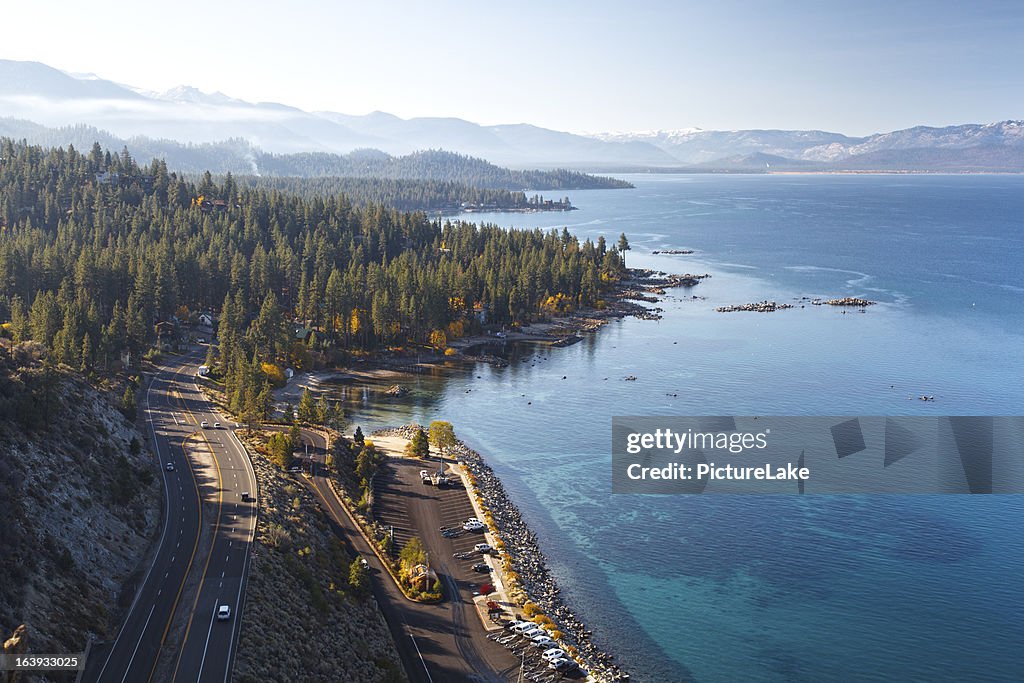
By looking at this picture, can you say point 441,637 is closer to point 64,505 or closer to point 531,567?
point 531,567

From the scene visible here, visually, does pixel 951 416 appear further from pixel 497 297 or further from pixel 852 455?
pixel 497 297

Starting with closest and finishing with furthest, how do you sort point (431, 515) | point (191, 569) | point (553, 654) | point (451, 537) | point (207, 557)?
point (553, 654) < point (191, 569) < point (207, 557) < point (451, 537) < point (431, 515)

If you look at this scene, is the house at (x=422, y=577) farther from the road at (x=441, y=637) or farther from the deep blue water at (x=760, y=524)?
the deep blue water at (x=760, y=524)

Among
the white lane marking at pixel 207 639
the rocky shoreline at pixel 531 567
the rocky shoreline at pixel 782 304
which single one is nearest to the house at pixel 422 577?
the rocky shoreline at pixel 531 567

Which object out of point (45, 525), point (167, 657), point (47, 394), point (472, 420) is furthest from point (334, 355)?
→ point (167, 657)

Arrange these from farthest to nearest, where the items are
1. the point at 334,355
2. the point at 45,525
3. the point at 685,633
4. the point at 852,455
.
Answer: the point at 334,355 < the point at 852,455 < the point at 685,633 < the point at 45,525

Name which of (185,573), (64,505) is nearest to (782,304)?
(185,573)
